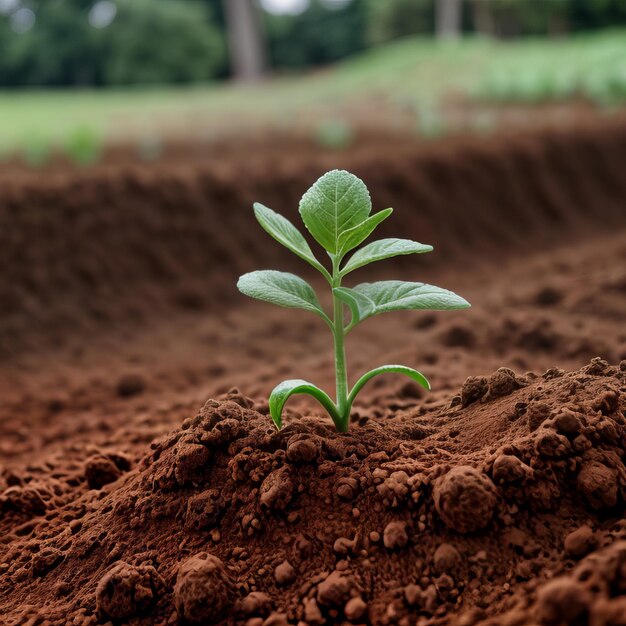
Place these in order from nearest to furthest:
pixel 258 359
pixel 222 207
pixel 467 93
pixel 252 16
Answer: pixel 258 359, pixel 222 207, pixel 467 93, pixel 252 16

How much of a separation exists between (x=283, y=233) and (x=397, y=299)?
0.85ft

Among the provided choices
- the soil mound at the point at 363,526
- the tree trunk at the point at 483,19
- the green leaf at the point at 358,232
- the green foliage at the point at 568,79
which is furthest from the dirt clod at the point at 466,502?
the tree trunk at the point at 483,19

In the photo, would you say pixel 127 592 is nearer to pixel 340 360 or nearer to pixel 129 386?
pixel 340 360

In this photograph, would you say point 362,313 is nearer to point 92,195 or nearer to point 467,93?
point 92,195

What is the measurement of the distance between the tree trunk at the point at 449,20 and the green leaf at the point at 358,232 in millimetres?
15511

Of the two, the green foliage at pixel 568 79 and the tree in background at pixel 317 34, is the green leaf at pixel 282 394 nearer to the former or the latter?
the green foliage at pixel 568 79

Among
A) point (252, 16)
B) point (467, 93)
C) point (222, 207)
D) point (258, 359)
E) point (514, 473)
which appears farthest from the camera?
point (252, 16)

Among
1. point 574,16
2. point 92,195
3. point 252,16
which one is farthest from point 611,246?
point 252,16

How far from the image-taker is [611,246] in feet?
13.1

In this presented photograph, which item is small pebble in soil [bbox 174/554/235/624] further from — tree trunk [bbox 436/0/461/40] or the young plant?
tree trunk [bbox 436/0/461/40]

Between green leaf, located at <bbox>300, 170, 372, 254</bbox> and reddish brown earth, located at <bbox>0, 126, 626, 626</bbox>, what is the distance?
1.36ft

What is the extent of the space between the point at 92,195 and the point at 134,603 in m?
3.16

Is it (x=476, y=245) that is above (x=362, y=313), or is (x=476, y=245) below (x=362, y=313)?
above

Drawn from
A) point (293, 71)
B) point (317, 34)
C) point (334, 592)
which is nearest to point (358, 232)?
point (334, 592)
